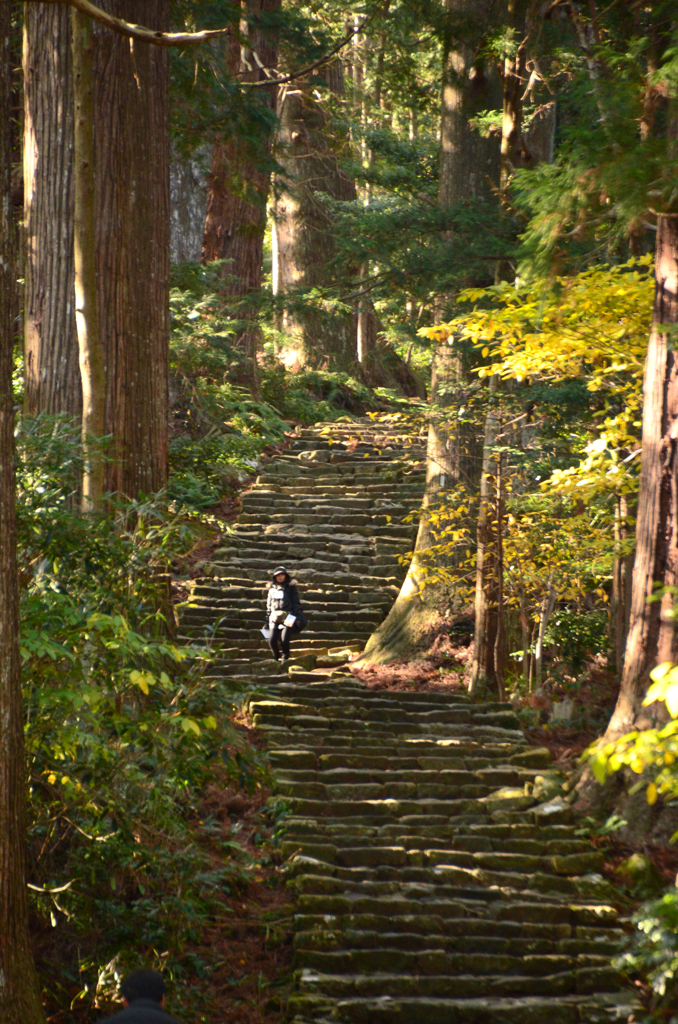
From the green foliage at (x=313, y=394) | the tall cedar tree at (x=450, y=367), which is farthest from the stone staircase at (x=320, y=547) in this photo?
the green foliage at (x=313, y=394)

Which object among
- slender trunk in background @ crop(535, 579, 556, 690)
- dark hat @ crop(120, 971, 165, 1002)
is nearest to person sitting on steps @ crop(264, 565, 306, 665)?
slender trunk in background @ crop(535, 579, 556, 690)

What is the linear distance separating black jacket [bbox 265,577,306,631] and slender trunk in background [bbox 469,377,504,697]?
2.15 m

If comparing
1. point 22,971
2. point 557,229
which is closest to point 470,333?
A: point 557,229

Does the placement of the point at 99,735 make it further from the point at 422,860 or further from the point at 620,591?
the point at 620,591

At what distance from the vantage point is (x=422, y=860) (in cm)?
712

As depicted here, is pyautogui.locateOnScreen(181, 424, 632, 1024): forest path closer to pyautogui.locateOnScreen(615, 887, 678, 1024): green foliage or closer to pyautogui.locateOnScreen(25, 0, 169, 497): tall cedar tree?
pyautogui.locateOnScreen(615, 887, 678, 1024): green foliage

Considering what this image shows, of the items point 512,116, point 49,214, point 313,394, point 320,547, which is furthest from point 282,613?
point 313,394

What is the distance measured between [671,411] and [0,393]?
5.25 m

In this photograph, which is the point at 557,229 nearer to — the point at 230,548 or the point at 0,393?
the point at 0,393

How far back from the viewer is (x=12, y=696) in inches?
149

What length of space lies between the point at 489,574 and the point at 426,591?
70.3 inches

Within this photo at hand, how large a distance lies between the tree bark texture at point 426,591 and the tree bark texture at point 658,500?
173 inches

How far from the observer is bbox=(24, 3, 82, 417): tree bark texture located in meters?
7.46

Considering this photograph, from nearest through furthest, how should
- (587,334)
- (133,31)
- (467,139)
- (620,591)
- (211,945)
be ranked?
1. (133,31)
2. (211,945)
3. (587,334)
4. (620,591)
5. (467,139)
